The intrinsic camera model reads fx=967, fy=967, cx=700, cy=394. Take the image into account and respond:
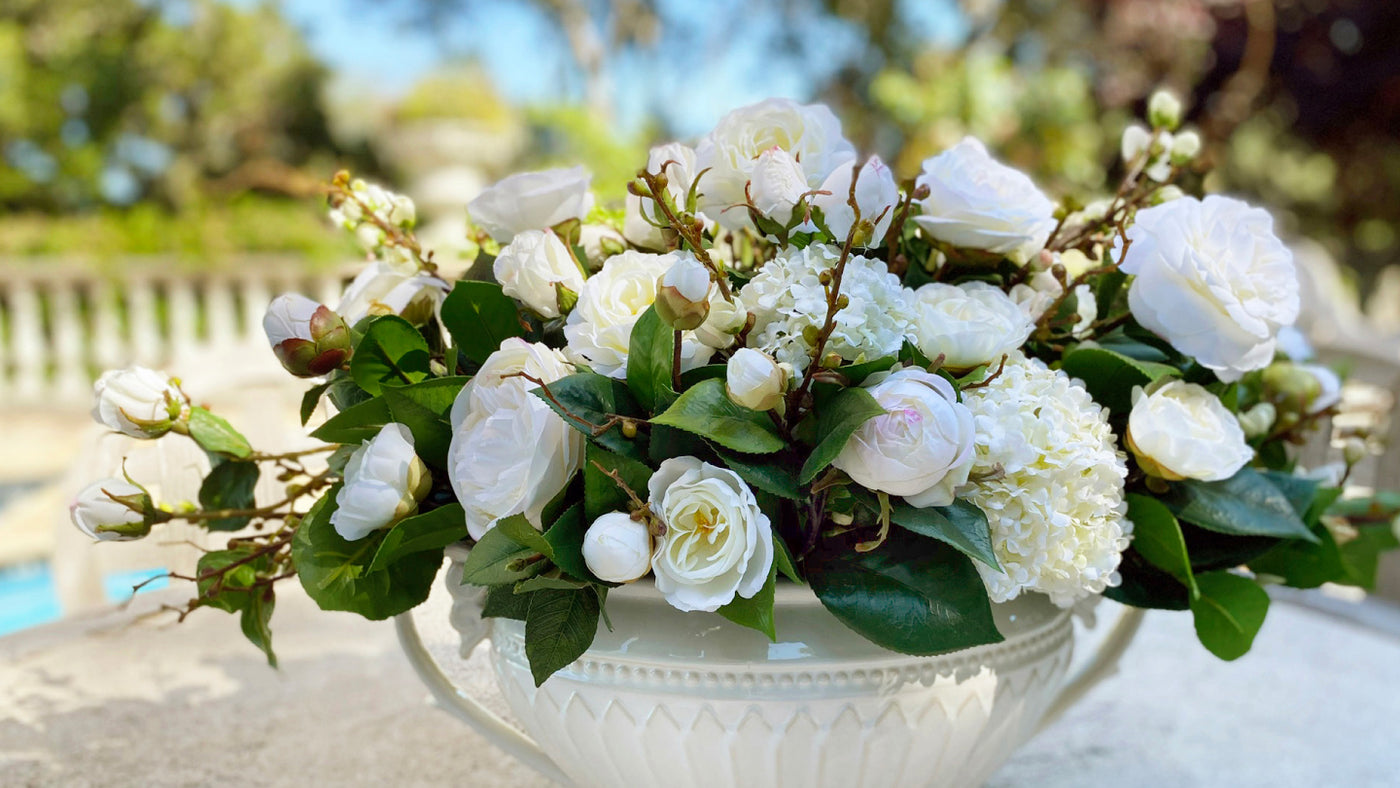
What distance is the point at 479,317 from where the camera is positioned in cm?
50

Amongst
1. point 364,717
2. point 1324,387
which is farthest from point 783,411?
point 364,717

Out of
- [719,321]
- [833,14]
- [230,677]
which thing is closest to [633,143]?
[833,14]

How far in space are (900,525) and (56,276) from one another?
4.92m

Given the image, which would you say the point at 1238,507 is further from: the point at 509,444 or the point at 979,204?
the point at 509,444

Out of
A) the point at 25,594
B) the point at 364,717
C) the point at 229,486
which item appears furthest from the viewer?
the point at 25,594

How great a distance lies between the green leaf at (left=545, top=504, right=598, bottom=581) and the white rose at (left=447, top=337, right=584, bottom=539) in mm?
16

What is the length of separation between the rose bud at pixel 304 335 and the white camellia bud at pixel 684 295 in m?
0.18

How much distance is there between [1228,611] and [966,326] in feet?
0.85

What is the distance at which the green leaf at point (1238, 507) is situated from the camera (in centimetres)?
52

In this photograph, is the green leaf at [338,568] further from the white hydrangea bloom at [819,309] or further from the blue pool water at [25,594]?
the blue pool water at [25,594]

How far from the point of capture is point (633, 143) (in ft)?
18.9

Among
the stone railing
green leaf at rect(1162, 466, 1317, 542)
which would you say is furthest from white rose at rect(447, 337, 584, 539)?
the stone railing

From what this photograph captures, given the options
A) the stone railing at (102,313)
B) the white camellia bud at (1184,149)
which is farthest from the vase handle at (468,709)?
the stone railing at (102,313)

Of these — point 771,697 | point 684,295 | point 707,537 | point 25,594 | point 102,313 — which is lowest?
point 25,594
